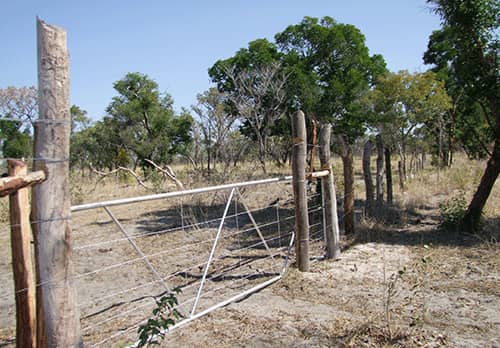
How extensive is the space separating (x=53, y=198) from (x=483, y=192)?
6835 mm

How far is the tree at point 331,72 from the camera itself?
70.1 ft

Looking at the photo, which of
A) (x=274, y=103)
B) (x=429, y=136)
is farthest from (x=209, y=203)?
(x=429, y=136)

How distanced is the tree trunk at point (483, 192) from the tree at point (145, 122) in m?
18.3

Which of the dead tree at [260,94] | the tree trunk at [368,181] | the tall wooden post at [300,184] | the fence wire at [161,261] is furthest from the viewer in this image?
the dead tree at [260,94]

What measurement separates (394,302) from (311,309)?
0.85 metres

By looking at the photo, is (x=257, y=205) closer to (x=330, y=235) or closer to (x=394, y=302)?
(x=330, y=235)

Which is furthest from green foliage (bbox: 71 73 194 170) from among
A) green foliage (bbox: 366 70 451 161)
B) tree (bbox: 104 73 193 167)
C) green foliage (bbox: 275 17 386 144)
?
green foliage (bbox: 366 70 451 161)

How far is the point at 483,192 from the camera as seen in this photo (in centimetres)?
692

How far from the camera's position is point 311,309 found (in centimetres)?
407

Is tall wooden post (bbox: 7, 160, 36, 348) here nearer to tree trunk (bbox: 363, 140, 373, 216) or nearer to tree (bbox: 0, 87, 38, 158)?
tree trunk (bbox: 363, 140, 373, 216)

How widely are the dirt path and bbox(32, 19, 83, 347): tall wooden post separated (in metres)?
1.16

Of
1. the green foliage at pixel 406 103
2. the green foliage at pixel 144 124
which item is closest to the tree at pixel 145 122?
the green foliage at pixel 144 124

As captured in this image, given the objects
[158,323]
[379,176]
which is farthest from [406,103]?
[158,323]

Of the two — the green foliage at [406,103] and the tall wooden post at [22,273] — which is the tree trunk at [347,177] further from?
the green foliage at [406,103]
